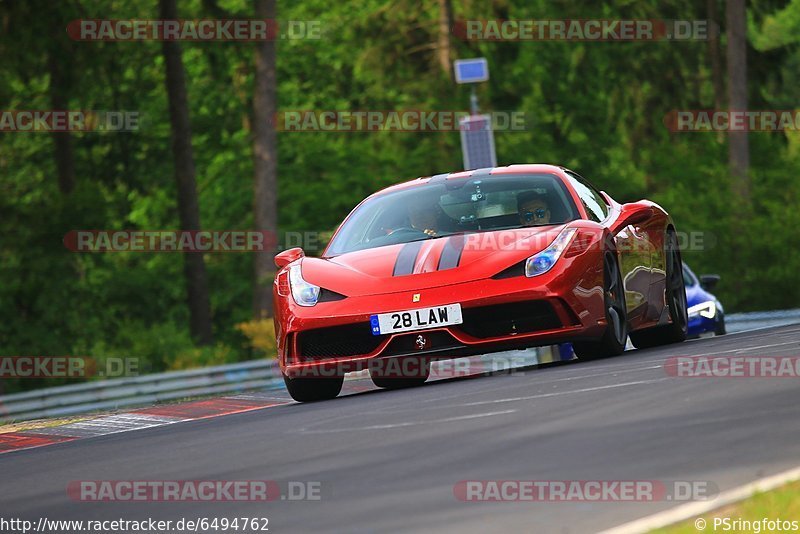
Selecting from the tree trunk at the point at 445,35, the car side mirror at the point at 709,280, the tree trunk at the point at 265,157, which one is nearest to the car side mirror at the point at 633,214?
the car side mirror at the point at 709,280

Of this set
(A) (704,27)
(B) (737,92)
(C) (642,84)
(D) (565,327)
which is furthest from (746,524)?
(C) (642,84)

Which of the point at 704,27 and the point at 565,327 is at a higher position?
the point at 704,27

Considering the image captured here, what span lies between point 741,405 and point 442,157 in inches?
1424

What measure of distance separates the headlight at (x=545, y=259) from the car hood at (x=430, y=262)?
41 millimetres

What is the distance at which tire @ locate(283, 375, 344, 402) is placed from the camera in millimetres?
10969

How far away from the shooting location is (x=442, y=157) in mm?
43438

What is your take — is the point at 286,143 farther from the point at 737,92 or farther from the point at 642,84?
the point at 737,92

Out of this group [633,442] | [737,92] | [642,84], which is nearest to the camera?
[633,442]

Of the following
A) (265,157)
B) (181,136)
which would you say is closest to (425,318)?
(265,157)

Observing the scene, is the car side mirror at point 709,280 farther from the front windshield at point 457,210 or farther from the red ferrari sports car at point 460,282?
the front windshield at point 457,210

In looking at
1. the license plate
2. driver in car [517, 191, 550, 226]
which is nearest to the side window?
driver in car [517, 191, 550, 226]

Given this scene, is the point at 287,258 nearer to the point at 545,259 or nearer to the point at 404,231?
the point at 404,231

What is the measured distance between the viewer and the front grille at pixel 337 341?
10367mm

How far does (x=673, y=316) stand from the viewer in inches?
507
